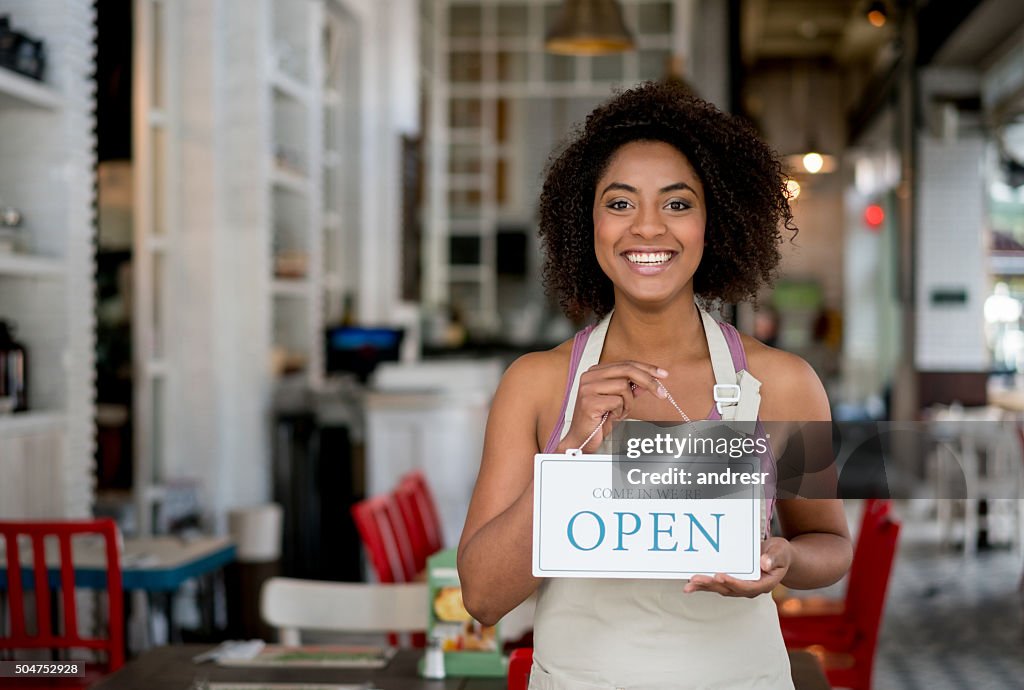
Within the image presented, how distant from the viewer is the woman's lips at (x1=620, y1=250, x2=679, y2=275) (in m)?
1.43

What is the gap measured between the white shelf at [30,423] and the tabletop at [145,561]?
1.24 ft

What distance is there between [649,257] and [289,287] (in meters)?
5.04

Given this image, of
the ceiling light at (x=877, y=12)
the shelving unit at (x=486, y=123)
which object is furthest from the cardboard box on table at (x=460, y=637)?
the shelving unit at (x=486, y=123)

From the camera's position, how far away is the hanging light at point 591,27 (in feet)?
20.8

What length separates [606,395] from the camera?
1307 millimetres

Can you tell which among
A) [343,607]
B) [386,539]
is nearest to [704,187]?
[343,607]

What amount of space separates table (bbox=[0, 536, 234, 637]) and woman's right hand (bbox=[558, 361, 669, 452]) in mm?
2204

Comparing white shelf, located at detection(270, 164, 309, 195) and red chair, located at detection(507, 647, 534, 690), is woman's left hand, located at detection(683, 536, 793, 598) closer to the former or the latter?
red chair, located at detection(507, 647, 534, 690)

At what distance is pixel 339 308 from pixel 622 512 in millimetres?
→ 6692

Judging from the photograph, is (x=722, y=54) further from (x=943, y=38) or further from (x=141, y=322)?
(x=141, y=322)

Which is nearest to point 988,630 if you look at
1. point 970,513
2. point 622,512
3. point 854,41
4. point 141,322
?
point 970,513

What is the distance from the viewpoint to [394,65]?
8602 millimetres

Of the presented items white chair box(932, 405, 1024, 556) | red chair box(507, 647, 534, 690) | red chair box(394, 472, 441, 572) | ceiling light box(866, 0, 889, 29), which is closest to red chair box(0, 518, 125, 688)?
red chair box(394, 472, 441, 572)

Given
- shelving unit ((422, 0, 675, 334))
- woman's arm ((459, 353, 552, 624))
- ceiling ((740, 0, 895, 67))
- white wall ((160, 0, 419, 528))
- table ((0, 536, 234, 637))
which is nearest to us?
woman's arm ((459, 353, 552, 624))
